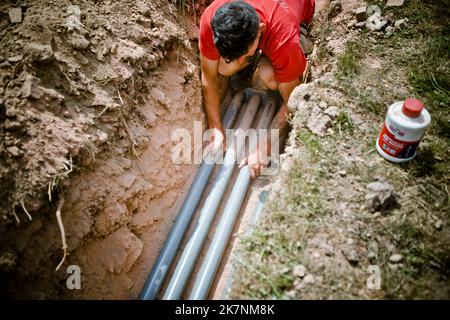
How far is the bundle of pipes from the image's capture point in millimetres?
2350

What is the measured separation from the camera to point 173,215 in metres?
2.76

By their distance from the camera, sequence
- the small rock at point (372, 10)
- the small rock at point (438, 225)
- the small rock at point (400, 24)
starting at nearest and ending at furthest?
the small rock at point (438, 225) → the small rock at point (400, 24) → the small rock at point (372, 10)

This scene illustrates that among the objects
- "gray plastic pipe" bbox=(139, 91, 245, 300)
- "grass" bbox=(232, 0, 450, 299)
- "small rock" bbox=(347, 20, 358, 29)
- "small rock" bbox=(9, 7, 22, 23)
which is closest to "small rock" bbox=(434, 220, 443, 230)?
"grass" bbox=(232, 0, 450, 299)

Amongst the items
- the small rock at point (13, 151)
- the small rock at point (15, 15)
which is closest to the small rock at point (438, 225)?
the small rock at point (13, 151)

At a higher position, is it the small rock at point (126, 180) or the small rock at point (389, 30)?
the small rock at point (389, 30)

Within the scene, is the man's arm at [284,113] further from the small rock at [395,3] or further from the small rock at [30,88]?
the small rock at [30,88]

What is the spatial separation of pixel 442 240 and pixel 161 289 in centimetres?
204

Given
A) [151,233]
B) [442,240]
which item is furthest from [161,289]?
[442,240]

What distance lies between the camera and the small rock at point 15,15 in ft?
7.45

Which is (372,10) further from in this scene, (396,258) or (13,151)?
(13,151)

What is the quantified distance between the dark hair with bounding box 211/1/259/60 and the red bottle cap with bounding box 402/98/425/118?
1160mm

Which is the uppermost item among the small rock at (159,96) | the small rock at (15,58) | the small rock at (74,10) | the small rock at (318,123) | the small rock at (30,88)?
the small rock at (74,10)

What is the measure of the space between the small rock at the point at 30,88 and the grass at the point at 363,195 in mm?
1742
